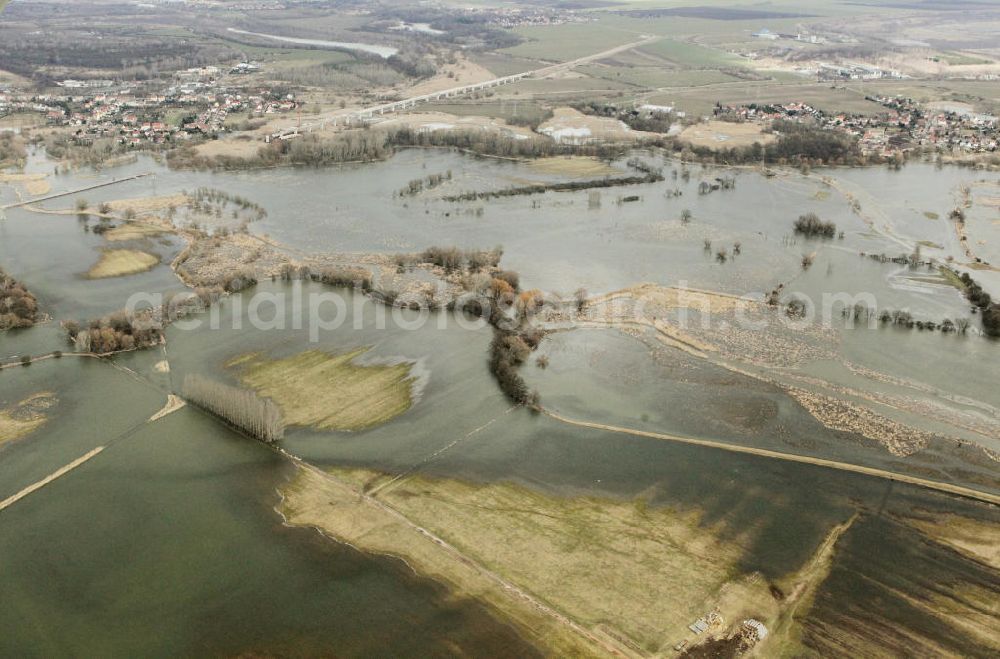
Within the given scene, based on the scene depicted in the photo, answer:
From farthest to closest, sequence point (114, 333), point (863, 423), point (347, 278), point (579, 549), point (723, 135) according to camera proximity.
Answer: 1. point (723, 135)
2. point (347, 278)
3. point (114, 333)
4. point (863, 423)
5. point (579, 549)

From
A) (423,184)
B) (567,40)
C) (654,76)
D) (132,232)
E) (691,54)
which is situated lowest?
(132,232)

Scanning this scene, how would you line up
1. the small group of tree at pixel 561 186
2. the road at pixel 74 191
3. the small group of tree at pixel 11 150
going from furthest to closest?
the small group of tree at pixel 11 150, the small group of tree at pixel 561 186, the road at pixel 74 191

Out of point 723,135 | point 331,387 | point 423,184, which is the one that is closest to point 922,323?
point 331,387

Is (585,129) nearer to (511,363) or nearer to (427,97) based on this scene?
(427,97)

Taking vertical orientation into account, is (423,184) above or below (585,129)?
below

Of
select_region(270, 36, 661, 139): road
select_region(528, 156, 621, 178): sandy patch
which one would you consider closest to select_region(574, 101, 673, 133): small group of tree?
select_region(528, 156, 621, 178): sandy patch

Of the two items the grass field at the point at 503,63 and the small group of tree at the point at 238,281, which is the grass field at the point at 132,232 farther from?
the grass field at the point at 503,63

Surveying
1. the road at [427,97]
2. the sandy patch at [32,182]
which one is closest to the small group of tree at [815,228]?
the road at [427,97]

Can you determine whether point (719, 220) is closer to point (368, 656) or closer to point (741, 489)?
point (741, 489)
